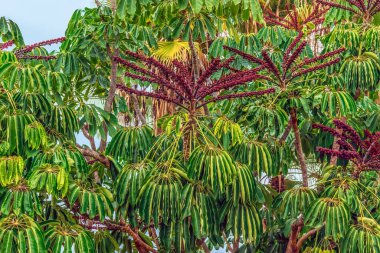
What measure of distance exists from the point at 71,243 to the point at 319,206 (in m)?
1.41

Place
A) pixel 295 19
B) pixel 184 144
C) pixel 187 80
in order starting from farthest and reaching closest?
1. pixel 295 19
2. pixel 184 144
3. pixel 187 80

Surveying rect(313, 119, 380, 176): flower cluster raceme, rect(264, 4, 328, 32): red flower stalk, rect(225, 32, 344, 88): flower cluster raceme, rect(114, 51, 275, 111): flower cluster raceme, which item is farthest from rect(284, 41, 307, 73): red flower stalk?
rect(264, 4, 328, 32): red flower stalk

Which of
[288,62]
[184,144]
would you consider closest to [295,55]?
[288,62]

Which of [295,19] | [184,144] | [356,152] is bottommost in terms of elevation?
[356,152]

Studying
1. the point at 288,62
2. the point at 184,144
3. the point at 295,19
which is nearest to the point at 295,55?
the point at 288,62

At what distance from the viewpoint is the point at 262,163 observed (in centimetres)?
413

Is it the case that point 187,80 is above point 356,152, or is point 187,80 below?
above

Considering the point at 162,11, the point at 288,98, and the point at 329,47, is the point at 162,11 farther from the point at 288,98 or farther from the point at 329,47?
the point at 329,47

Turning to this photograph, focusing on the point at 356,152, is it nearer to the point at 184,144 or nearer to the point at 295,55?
the point at 295,55

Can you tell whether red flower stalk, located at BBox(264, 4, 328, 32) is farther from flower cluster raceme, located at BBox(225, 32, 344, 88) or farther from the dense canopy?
flower cluster raceme, located at BBox(225, 32, 344, 88)

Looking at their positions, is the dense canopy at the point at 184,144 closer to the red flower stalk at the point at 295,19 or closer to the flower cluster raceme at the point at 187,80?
the flower cluster raceme at the point at 187,80

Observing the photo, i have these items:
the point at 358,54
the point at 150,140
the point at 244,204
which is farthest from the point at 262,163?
the point at 358,54

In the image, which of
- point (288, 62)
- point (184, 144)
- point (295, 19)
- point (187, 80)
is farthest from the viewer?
point (295, 19)

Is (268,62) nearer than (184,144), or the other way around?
(268,62)
